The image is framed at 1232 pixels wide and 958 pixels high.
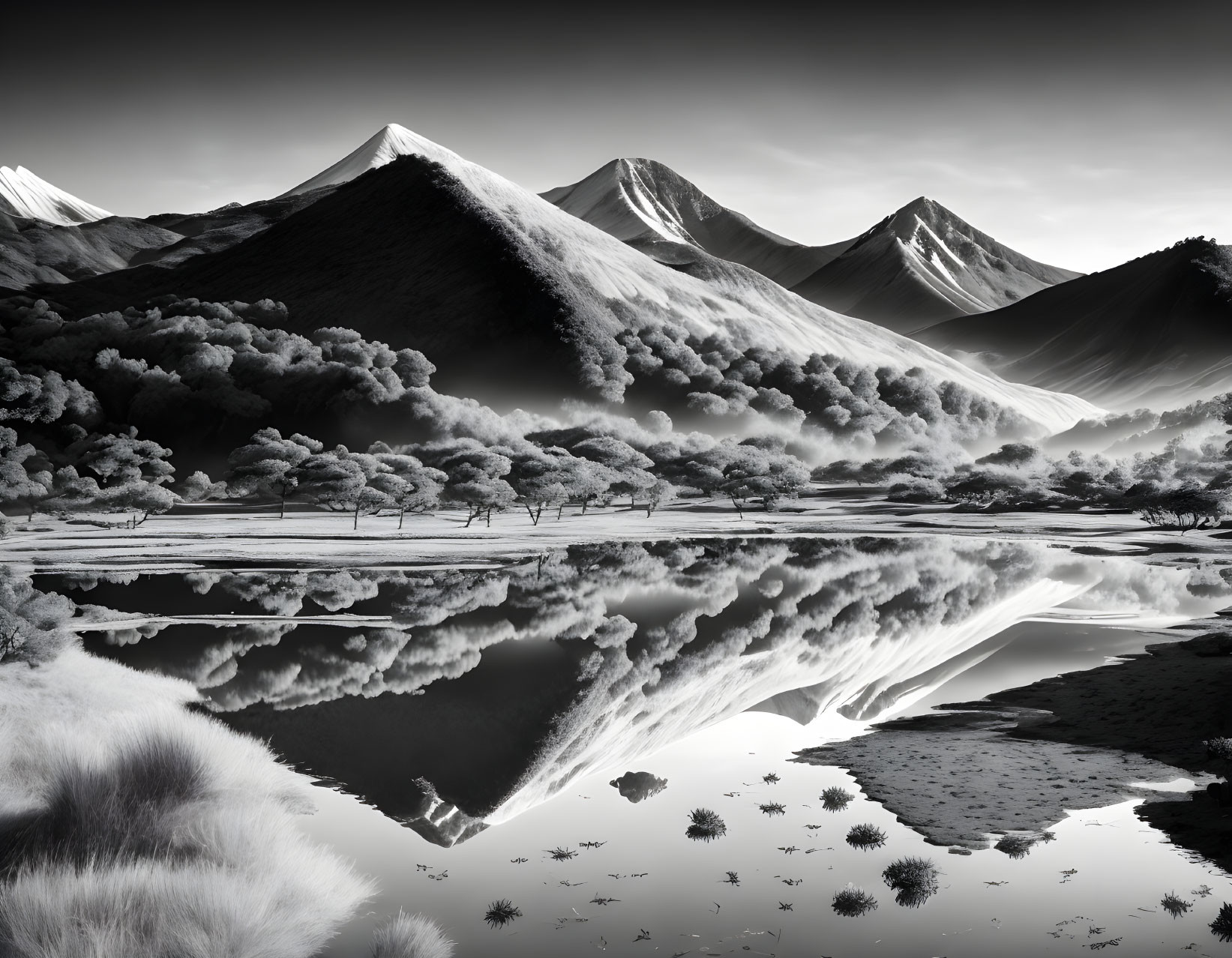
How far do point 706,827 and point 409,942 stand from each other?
418 centimetres

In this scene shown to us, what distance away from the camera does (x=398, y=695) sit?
17516 mm

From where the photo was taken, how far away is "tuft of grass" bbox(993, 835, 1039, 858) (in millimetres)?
10125

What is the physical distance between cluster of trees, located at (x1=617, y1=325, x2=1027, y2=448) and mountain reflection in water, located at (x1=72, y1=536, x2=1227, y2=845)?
113 m

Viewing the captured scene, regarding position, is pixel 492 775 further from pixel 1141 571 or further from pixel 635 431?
pixel 635 431

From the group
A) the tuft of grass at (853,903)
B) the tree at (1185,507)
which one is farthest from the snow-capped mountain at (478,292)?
the tuft of grass at (853,903)

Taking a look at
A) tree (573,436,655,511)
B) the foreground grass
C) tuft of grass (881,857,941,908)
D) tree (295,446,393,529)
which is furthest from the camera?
tree (573,436,655,511)

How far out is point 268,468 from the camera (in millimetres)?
69875

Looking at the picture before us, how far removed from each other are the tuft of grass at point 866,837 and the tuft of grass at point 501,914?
3.94 m

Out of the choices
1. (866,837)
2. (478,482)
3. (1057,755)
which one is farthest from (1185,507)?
(866,837)

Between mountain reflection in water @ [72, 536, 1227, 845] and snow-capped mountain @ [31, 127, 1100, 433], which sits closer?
mountain reflection in water @ [72, 536, 1227, 845]

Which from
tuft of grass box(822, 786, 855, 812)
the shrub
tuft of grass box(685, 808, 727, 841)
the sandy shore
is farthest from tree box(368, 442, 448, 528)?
the shrub

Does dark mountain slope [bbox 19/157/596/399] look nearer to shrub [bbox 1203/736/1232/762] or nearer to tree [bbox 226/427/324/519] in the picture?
tree [bbox 226/427/324/519]

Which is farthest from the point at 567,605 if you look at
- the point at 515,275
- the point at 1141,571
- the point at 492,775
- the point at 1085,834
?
the point at 515,275

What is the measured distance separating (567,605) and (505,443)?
78147 mm
